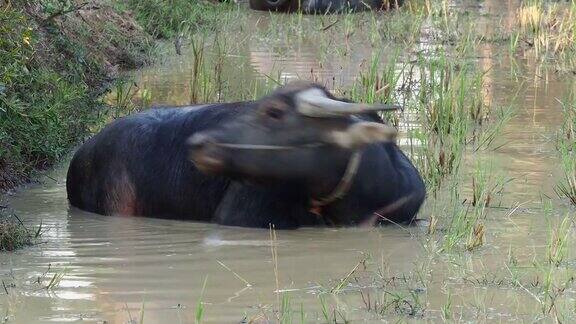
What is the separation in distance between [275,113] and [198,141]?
39 cm

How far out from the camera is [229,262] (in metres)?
5.26

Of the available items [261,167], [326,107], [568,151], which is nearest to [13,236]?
[261,167]

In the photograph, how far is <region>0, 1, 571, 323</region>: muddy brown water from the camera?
4.46m

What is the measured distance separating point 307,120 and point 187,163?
3.21 ft

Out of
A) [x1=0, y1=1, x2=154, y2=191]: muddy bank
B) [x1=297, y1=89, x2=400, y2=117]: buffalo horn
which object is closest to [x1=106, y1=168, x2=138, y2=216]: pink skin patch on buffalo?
[x1=0, y1=1, x2=154, y2=191]: muddy bank

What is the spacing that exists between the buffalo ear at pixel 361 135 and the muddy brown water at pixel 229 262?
1.48 ft

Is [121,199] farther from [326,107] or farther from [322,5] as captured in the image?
[322,5]

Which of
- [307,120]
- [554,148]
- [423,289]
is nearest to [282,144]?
[307,120]

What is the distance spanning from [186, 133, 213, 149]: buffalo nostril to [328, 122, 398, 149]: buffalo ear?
0.58 meters

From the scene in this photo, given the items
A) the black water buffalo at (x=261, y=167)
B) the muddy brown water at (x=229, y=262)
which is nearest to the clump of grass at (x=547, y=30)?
the muddy brown water at (x=229, y=262)

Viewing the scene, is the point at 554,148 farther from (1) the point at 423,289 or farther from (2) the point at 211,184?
(1) the point at 423,289

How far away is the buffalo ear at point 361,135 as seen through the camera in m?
5.61

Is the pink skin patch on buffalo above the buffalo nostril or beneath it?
beneath

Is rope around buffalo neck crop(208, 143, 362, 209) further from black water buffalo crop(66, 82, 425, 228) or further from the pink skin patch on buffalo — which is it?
the pink skin patch on buffalo
